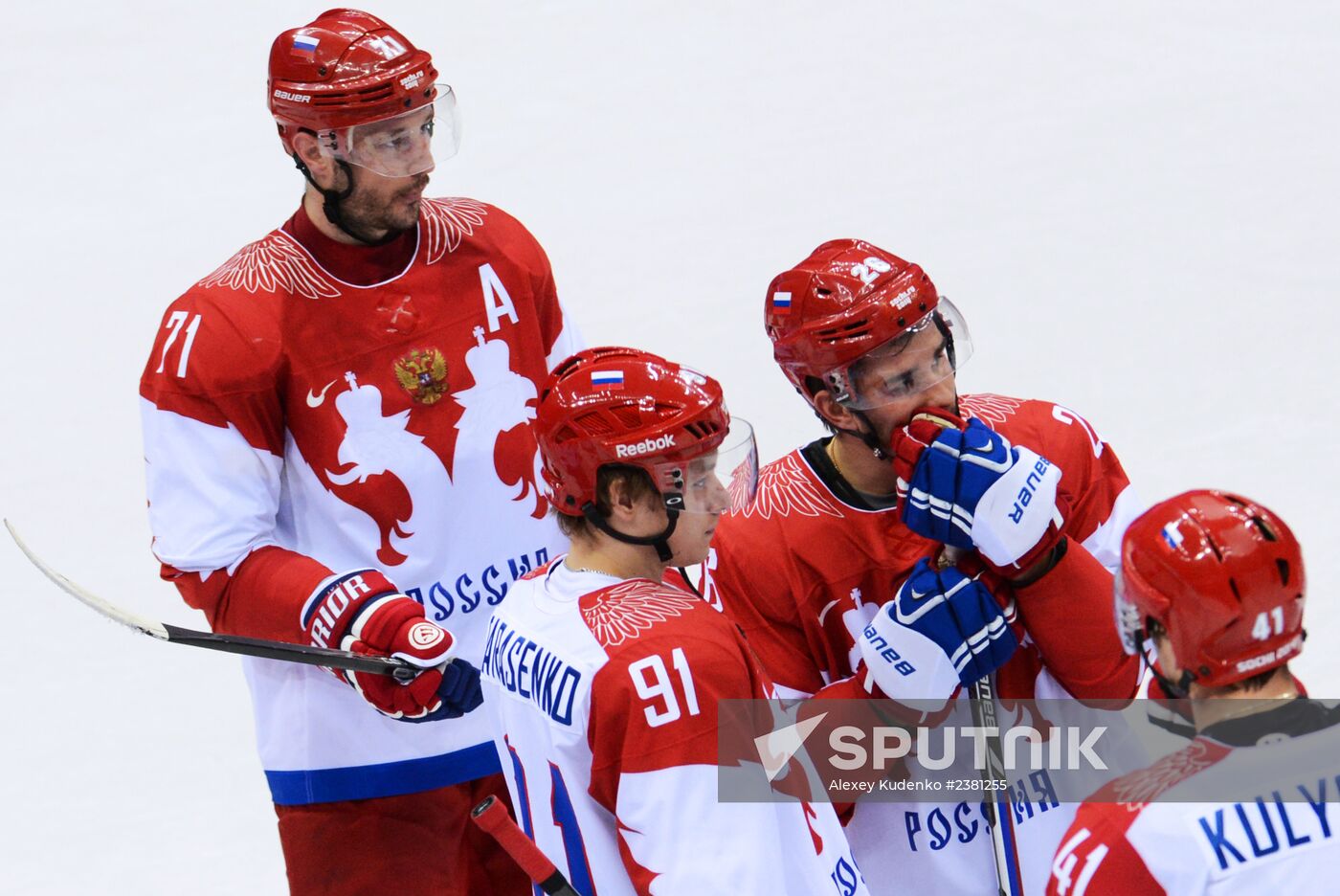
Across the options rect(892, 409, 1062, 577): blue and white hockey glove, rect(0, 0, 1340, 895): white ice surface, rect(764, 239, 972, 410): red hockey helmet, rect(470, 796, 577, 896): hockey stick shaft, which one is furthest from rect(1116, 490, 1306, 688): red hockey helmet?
rect(0, 0, 1340, 895): white ice surface

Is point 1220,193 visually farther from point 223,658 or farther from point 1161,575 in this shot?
point 1161,575

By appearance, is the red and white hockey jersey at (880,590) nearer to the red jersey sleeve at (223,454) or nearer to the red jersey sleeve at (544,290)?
the red jersey sleeve at (544,290)

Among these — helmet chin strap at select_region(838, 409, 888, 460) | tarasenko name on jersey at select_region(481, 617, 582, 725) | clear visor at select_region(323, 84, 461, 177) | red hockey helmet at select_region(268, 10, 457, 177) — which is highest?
red hockey helmet at select_region(268, 10, 457, 177)

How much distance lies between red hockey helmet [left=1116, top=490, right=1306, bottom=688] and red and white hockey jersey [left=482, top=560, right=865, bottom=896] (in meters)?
0.60

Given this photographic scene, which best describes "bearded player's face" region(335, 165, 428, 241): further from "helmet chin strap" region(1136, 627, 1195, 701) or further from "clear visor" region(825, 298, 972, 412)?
"helmet chin strap" region(1136, 627, 1195, 701)

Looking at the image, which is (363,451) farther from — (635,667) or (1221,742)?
(1221,742)

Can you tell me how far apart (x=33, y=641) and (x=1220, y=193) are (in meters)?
4.32

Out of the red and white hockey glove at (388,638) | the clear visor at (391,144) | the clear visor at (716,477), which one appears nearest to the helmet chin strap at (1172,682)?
the clear visor at (716,477)

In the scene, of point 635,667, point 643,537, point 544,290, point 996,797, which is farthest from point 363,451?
point 996,797

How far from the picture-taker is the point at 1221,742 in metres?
2.19

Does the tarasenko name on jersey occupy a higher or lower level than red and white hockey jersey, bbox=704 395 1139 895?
higher

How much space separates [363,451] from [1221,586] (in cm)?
174

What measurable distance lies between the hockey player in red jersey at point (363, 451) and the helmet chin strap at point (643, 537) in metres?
0.63

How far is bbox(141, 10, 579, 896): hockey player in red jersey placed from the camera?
11.1 feet
